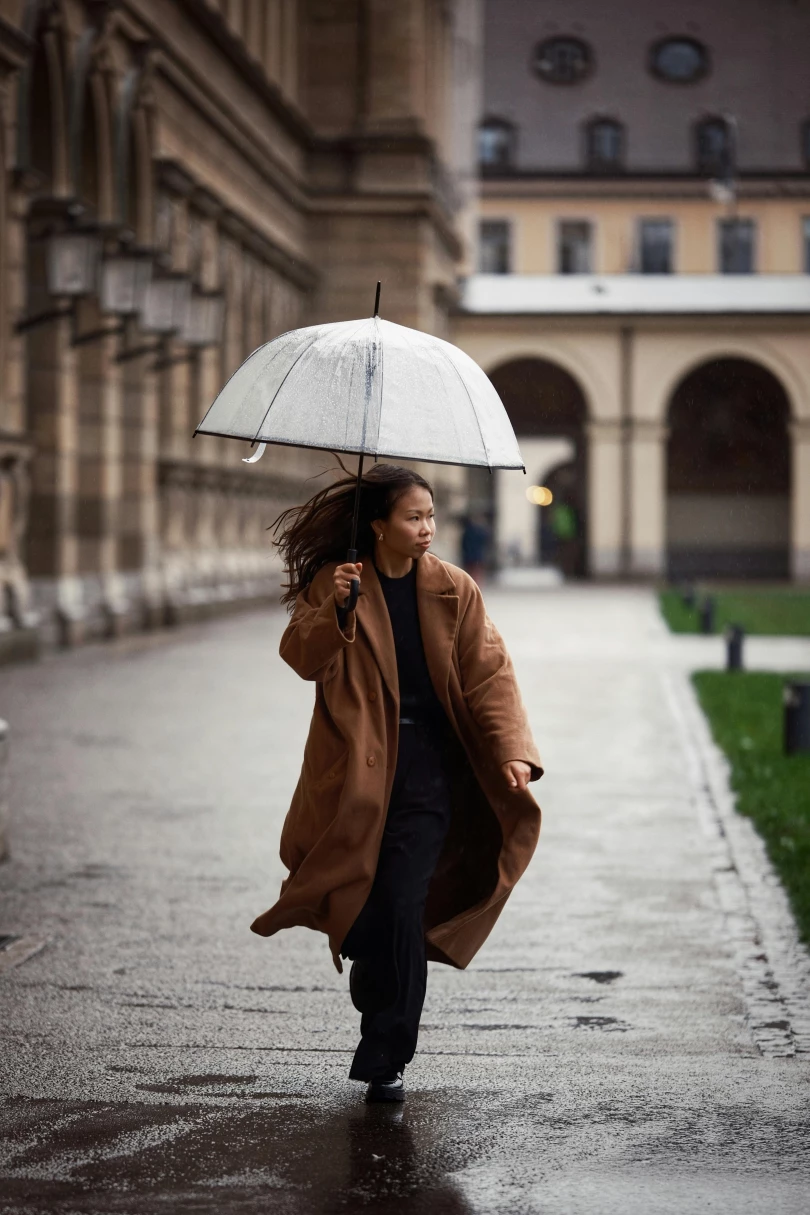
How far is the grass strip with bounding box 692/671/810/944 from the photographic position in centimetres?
881

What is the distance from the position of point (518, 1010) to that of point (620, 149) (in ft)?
205

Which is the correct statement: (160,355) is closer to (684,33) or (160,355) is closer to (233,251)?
(233,251)

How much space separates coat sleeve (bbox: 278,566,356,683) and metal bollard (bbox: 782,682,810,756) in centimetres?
780

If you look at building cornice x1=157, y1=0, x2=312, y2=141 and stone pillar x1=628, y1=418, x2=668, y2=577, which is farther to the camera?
stone pillar x1=628, y1=418, x2=668, y2=577

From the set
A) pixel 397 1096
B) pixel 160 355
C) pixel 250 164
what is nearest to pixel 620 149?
pixel 250 164

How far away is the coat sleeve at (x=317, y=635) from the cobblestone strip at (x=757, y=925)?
172 cm

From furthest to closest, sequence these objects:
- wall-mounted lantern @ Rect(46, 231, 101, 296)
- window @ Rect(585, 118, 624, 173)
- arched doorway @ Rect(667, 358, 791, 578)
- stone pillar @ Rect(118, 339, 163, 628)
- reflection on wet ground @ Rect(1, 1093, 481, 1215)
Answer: window @ Rect(585, 118, 624, 173) < arched doorway @ Rect(667, 358, 791, 578) < stone pillar @ Rect(118, 339, 163, 628) < wall-mounted lantern @ Rect(46, 231, 101, 296) < reflection on wet ground @ Rect(1, 1093, 481, 1215)

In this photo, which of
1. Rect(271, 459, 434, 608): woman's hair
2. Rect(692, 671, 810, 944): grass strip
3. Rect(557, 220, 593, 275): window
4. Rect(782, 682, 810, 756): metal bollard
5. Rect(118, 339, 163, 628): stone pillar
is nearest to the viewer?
Rect(271, 459, 434, 608): woman's hair

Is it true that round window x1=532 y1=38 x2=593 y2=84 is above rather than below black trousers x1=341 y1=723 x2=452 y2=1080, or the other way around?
above

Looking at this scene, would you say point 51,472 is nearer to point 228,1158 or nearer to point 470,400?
point 470,400

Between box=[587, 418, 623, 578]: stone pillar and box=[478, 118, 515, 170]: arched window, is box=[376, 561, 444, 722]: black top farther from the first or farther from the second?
box=[478, 118, 515, 170]: arched window

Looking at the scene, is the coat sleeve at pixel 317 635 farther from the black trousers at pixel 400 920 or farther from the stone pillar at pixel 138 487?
the stone pillar at pixel 138 487

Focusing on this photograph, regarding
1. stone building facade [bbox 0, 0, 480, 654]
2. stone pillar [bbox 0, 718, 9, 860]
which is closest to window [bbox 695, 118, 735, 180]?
stone building facade [bbox 0, 0, 480, 654]

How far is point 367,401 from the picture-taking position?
5336mm
